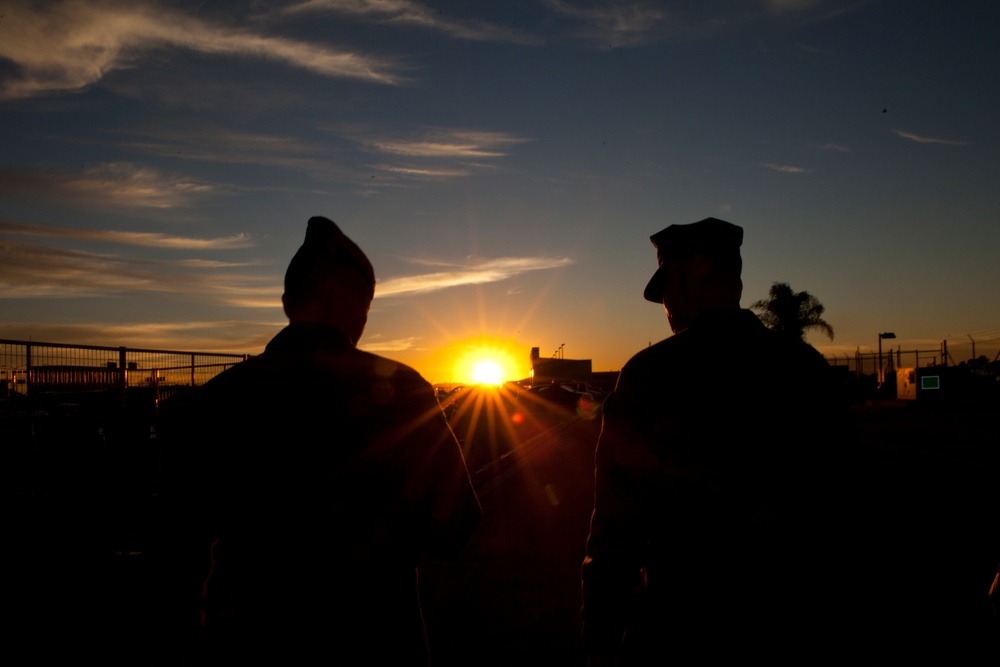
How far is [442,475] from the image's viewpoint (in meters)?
A: 2.61

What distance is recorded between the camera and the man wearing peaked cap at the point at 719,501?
2.33 meters

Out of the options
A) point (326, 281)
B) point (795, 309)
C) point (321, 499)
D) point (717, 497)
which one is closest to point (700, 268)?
point (717, 497)

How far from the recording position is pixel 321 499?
2.38m

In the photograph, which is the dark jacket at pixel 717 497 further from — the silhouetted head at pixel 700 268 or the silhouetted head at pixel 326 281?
the silhouetted head at pixel 326 281

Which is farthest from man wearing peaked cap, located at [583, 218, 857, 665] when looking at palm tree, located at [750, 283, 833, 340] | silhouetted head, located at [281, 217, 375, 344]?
palm tree, located at [750, 283, 833, 340]

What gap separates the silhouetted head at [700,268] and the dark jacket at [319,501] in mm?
928

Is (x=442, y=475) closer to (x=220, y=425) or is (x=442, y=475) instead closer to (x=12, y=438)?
(x=220, y=425)

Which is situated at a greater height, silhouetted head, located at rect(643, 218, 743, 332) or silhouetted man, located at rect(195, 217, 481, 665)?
silhouetted head, located at rect(643, 218, 743, 332)

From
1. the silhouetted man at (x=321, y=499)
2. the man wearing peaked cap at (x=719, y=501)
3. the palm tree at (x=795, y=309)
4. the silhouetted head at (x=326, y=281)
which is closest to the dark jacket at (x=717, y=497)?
the man wearing peaked cap at (x=719, y=501)

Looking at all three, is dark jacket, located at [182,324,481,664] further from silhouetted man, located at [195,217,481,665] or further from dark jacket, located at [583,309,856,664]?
dark jacket, located at [583,309,856,664]

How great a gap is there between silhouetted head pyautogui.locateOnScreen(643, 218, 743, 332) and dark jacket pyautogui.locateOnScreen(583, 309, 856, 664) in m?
0.11

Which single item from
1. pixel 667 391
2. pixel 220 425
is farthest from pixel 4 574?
pixel 667 391

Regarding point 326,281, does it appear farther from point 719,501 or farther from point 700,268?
point 719,501

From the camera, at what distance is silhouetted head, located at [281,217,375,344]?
8.82ft
